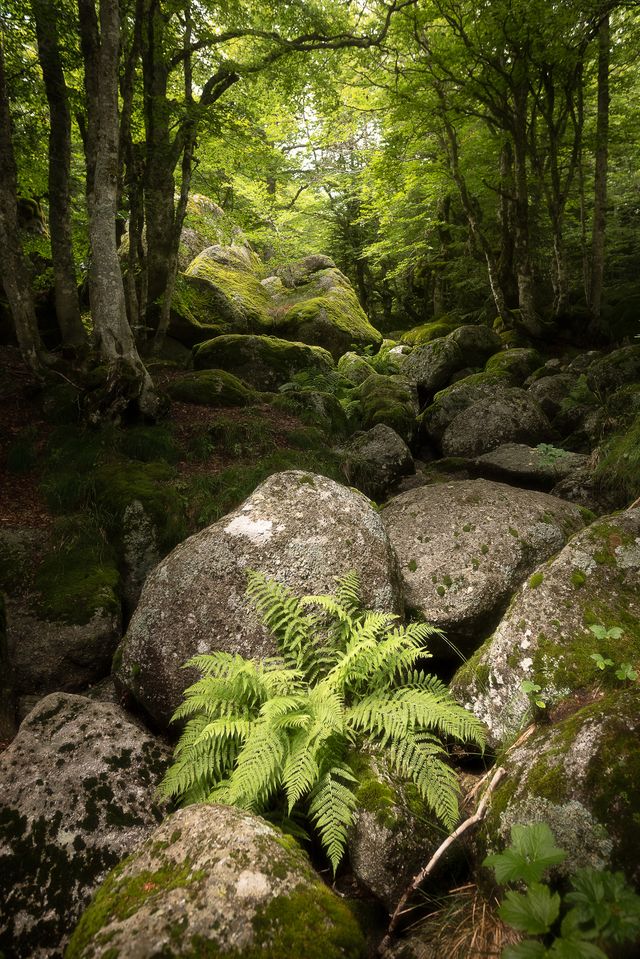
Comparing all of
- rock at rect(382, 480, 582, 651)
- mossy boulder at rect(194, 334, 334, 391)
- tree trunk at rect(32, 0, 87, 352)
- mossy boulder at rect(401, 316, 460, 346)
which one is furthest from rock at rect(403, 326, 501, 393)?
tree trunk at rect(32, 0, 87, 352)

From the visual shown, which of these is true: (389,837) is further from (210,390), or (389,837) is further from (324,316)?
(324,316)

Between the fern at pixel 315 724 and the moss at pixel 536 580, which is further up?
the moss at pixel 536 580

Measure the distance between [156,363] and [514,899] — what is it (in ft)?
36.4

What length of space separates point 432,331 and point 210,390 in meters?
10.4

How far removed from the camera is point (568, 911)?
1.70m

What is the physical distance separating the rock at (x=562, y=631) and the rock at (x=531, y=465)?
140 inches

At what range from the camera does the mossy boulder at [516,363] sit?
447 inches

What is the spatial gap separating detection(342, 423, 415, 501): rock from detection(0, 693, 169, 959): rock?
5.43 m

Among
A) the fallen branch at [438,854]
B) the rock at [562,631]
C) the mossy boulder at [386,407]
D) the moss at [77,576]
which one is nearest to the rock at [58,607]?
the moss at [77,576]

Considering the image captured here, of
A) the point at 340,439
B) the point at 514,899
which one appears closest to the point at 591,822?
the point at 514,899

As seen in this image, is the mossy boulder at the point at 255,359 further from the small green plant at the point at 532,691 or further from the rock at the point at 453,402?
the small green plant at the point at 532,691

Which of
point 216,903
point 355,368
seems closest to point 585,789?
point 216,903

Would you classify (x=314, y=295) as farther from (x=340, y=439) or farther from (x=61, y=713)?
(x=61, y=713)

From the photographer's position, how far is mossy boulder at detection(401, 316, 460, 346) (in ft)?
55.2
